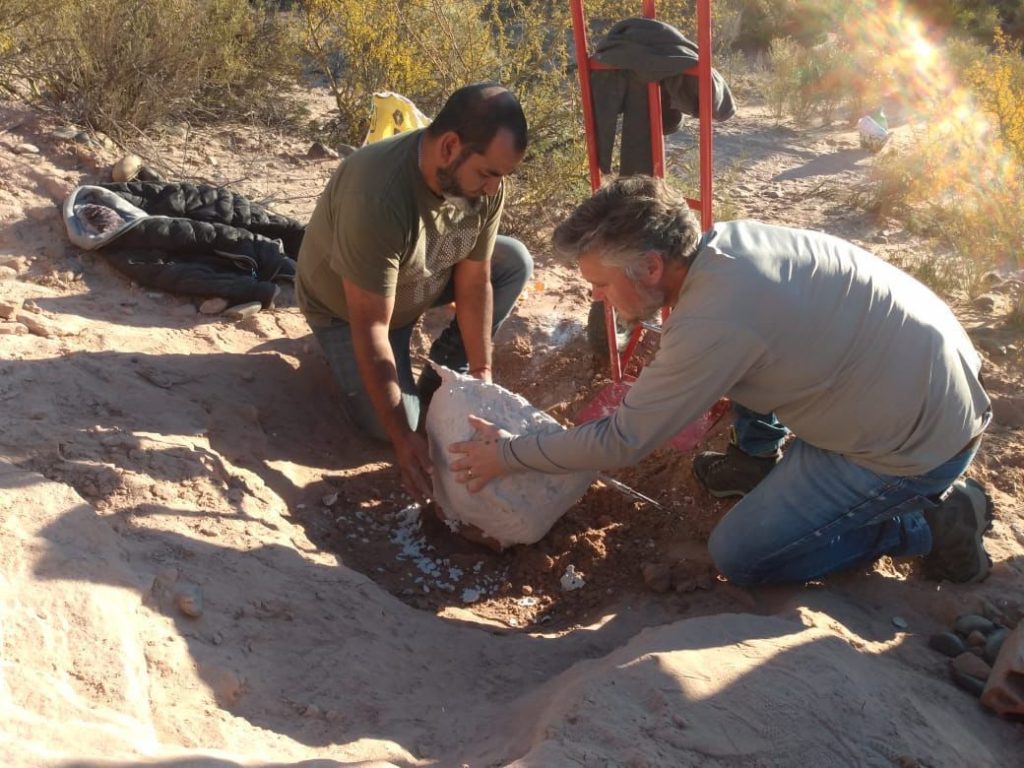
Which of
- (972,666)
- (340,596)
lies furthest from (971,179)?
(340,596)

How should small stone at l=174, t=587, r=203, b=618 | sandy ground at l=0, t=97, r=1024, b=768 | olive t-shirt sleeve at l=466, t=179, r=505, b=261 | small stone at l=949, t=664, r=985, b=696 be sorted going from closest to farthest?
sandy ground at l=0, t=97, r=1024, b=768
small stone at l=174, t=587, r=203, b=618
small stone at l=949, t=664, r=985, b=696
olive t-shirt sleeve at l=466, t=179, r=505, b=261

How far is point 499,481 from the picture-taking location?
2.93m

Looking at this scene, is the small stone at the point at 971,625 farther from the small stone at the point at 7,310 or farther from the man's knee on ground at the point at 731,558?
the small stone at the point at 7,310

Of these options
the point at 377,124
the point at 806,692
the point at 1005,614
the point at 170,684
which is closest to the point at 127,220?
the point at 377,124

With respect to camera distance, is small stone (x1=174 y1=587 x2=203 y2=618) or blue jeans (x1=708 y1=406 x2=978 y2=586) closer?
small stone (x1=174 y1=587 x2=203 y2=618)

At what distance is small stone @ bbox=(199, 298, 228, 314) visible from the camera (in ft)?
13.9

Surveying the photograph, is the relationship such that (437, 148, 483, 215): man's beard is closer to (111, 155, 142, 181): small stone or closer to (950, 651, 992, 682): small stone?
(950, 651, 992, 682): small stone

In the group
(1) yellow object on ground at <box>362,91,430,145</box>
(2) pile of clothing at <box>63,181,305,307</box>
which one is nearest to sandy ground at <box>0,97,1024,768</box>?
(2) pile of clothing at <box>63,181,305,307</box>

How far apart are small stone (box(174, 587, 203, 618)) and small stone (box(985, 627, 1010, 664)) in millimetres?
2078

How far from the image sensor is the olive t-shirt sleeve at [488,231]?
3.42 meters

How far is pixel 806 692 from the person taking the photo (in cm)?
223

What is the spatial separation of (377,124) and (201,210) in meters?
0.92

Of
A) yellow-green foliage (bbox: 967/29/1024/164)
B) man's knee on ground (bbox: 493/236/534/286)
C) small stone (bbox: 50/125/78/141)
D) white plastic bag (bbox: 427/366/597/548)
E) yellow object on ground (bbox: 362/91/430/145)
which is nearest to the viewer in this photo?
white plastic bag (bbox: 427/366/597/548)

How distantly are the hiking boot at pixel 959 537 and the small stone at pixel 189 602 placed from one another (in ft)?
6.88
